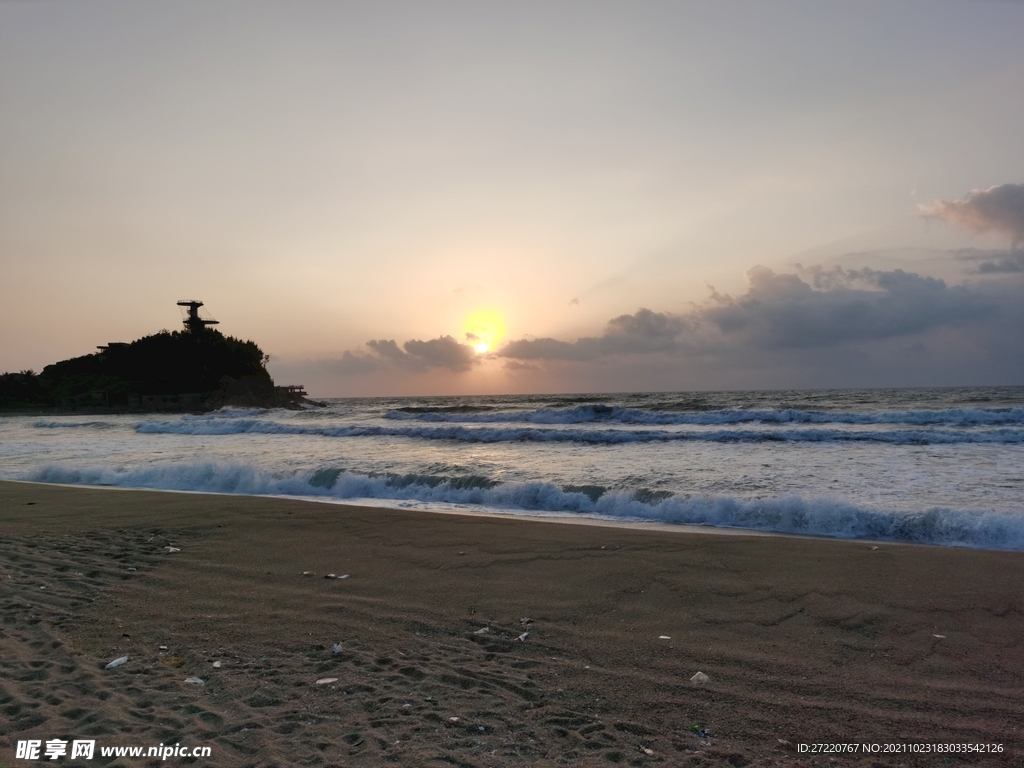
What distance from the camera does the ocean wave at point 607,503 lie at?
730 cm

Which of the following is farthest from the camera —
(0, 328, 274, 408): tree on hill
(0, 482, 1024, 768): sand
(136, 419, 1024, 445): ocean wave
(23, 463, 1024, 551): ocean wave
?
(0, 328, 274, 408): tree on hill

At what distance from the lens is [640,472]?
40.2 ft

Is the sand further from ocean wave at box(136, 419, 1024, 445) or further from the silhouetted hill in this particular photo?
the silhouetted hill

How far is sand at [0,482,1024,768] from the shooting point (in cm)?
293

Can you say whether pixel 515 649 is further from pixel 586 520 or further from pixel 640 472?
pixel 640 472

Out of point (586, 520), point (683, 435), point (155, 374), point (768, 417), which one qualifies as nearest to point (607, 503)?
point (586, 520)

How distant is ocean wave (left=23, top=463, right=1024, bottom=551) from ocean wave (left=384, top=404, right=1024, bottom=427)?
17.6m

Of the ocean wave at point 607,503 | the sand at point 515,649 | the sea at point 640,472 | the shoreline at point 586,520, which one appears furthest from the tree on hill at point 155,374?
the sand at point 515,649

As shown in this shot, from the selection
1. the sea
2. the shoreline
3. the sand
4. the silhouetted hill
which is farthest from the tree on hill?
the sand

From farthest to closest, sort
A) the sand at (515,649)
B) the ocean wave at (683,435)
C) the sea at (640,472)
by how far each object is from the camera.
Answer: the ocean wave at (683,435) → the sea at (640,472) → the sand at (515,649)

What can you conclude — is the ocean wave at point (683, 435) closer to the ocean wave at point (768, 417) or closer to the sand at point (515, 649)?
the ocean wave at point (768, 417)

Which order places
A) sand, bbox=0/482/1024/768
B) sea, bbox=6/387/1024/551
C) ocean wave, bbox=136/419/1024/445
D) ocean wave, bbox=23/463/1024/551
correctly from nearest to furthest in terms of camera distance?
sand, bbox=0/482/1024/768 < ocean wave, bbox=23/463/1024/551 < sea, bbox=6/387/1024/551 < ocean wave, bbox=136/419/1024/445

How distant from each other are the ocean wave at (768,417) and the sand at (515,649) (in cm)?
2044

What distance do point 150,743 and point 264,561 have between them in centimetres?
351
